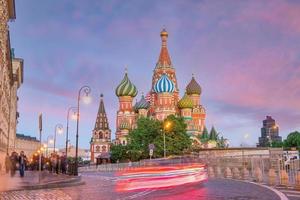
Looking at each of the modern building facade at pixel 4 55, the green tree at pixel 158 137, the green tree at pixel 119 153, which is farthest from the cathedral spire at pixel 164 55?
the modern building facade at pixel 4 55

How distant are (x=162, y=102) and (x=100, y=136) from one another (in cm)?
4585

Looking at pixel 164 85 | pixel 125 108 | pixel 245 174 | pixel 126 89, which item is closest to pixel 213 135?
pixel 125 108

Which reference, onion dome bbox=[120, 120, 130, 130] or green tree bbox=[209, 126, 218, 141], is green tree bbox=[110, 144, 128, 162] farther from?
green tree bbox=[209, 126, 218, 141]

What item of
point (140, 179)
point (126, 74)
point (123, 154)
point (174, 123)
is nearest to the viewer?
point (140, 179)

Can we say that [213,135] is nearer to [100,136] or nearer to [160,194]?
[100,136]

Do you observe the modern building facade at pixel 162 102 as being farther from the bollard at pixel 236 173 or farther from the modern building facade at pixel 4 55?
the bollard at pixel 236 173

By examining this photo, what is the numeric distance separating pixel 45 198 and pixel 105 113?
425ft

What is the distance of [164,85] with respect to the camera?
99688 mm

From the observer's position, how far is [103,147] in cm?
13700

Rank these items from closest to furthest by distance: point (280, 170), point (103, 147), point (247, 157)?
point (280, 170) → point (247, 157) → point (103, 147)

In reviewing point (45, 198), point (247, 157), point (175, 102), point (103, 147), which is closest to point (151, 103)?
point (175, 102)

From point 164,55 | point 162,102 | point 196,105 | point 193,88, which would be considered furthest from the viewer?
point 193,88

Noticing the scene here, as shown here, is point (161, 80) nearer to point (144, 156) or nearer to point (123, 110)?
point (123, 110)

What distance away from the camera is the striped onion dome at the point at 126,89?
369 feet
